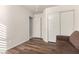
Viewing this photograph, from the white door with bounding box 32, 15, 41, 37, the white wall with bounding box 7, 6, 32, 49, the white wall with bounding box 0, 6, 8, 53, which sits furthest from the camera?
the white door with bounding box 32, 15, 41, 37

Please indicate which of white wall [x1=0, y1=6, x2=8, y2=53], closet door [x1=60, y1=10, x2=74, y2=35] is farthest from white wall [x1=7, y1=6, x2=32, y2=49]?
closet door [x1=60, y1=10, x2=74, y2=35]

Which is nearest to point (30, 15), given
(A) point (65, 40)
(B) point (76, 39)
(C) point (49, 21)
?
(C) point (49, 21)

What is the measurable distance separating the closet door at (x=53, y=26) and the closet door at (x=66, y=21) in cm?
11

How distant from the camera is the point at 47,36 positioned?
7.38 ft

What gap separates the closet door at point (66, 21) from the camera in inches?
81.8

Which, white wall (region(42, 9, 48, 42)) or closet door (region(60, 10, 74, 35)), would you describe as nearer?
closet door (region(60, 10, 74, 35))

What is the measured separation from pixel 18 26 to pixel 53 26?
2.52 ft

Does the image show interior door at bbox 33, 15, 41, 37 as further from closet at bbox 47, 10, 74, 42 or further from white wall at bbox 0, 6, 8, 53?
white wall at bbox 0, 6, 8, 53

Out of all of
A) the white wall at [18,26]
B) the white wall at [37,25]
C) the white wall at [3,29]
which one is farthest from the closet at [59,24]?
the white wall at [3,29]

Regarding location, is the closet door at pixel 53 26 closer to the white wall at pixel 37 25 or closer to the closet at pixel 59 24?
the closet at pixel 59 24

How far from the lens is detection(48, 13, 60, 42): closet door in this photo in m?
2.09

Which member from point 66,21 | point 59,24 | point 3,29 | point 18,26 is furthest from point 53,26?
point 3,29

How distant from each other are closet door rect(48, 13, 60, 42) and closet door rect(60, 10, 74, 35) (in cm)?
11

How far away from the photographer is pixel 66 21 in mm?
2186
